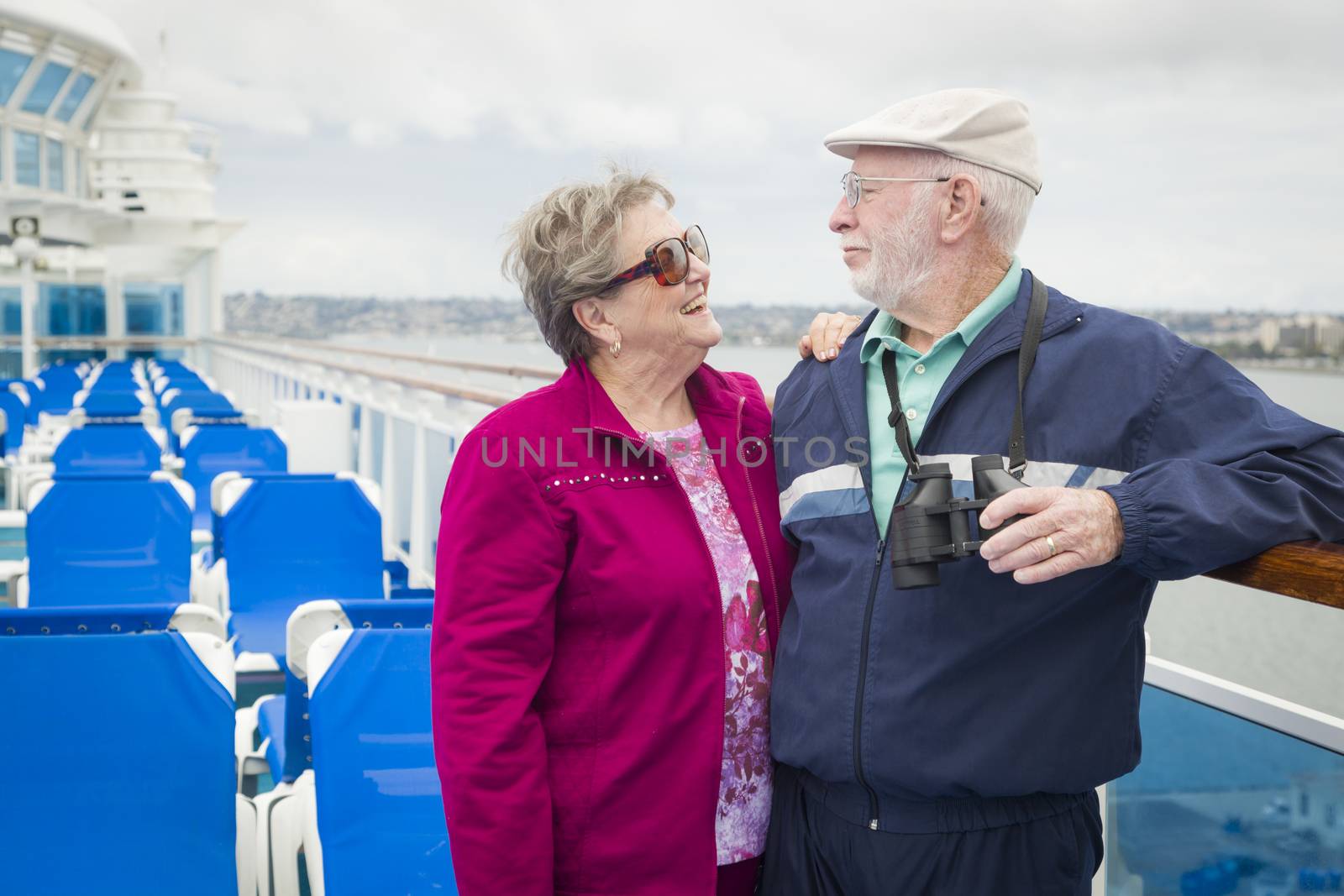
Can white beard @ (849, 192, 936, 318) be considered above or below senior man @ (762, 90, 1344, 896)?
above

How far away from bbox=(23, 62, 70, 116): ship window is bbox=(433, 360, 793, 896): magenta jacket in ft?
89.1

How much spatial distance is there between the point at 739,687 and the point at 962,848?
0.37 metres

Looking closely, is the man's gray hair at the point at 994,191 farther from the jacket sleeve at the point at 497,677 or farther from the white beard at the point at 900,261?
the jacket sleeve at the point at 497,677

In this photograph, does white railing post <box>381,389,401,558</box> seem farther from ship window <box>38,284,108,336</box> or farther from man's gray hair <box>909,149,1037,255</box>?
ship window <box>38,284,108,336</box>

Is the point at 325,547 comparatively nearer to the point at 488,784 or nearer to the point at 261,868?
the point at 261,868

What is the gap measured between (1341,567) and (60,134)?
98.3 feet

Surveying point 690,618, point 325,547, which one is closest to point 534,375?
point 325,547

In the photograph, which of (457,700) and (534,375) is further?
(534,375)

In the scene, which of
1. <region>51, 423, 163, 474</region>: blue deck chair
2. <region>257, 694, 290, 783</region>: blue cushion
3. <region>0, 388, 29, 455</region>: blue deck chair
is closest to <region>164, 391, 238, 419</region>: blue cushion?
<region>0, 388, 29, 455</region>: blue deck chair

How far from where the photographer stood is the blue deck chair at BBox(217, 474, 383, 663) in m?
3.81

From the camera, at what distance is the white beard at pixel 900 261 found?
5.38 feet

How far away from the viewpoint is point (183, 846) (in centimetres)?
196

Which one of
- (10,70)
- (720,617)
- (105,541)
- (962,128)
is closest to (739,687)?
(720,617)

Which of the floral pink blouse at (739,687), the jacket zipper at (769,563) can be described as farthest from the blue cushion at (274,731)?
the jacket zipper at (769,563)
